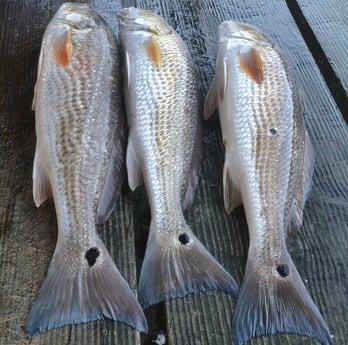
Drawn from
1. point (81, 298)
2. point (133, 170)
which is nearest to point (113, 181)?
point (133, 170)

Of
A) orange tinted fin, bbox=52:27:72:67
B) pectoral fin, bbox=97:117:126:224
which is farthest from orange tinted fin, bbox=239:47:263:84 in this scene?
orange tinted fin, bbox=52:27:72:67

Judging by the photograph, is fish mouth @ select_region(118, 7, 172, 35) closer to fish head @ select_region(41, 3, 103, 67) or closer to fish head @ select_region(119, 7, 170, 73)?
fish head @ select_region(119, 7, 170, 73)

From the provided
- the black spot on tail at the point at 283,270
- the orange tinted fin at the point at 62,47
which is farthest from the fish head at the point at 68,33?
the black spot on tail at the point at 283,270

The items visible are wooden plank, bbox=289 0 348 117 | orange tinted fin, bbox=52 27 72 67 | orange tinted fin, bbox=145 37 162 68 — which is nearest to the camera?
orange tinted fin, bbox=52 27 72 67

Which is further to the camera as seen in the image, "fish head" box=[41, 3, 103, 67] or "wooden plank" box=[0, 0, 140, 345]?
"fish head" box=[41, 3, 103, 67]

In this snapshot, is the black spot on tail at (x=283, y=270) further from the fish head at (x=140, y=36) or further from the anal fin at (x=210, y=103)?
the fish head at (x=140, y=36)

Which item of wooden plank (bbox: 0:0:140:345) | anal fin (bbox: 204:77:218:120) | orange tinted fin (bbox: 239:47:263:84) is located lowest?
wooden plank (bbox: 0:0:140:345)

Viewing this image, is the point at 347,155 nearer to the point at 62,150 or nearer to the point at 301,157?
the point at 301,157
